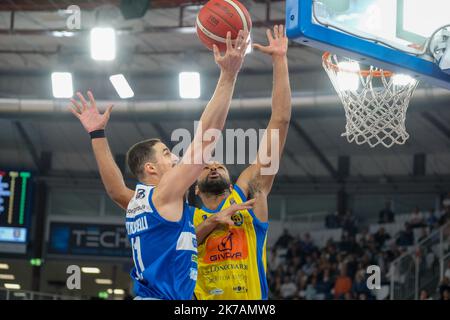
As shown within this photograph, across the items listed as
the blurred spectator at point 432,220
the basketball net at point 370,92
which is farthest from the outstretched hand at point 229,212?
the blurred spectator at point 432,220

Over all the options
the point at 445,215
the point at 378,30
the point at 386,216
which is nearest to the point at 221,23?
the point at 378,30

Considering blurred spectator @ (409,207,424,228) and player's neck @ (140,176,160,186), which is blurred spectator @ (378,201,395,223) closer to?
blurred spectator @ (409,207,424,228)

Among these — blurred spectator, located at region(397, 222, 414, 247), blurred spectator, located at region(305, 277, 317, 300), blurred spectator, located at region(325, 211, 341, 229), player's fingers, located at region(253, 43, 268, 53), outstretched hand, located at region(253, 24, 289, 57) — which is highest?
blurred spectator, located at region(325, 211, 341, 229)

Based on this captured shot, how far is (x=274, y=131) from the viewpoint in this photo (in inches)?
208

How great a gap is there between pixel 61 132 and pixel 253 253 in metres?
17.5

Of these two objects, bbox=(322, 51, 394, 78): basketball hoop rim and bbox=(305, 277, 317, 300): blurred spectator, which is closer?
bbox=(322, 51, 394, 78): basketball hoop rim

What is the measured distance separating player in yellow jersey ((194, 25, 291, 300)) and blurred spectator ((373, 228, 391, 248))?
45.6 feet

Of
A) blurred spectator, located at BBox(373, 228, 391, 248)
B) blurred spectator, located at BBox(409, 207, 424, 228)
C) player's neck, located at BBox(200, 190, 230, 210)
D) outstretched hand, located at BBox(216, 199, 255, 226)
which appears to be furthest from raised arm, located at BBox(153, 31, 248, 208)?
blurred spectator, located at BBox(409, 207, 424, 228)

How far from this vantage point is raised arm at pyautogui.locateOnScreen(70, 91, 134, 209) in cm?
498

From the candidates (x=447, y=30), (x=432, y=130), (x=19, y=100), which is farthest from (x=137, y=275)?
(x=432, y=130)

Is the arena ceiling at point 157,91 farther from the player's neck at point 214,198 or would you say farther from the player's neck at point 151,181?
the player's neck at point 151,181

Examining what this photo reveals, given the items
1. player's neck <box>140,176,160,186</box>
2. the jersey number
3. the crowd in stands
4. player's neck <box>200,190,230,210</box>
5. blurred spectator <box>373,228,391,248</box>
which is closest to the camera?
the jersey number

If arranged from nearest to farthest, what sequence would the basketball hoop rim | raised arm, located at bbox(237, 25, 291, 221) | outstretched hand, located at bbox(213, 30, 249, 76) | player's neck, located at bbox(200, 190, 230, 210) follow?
1. outstretched hand, located at bbox(213, 30, 249, 76)
2. raised arm, located at bbox(237, 25, 291, 221)
3. player's neck, located at bbox(200, 190, 230, 210)
4. the basketball hoop rim

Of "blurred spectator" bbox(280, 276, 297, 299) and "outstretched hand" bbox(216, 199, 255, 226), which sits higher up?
"blurred spectator" bbox(280, 276, 297, 299)
